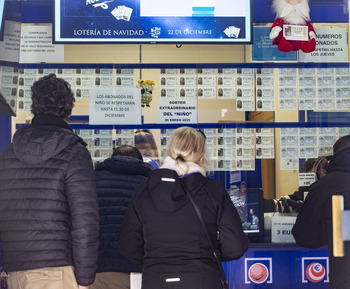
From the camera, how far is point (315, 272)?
14.7ft

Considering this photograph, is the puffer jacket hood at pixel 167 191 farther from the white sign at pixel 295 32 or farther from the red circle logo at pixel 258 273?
the white sign at pixel 295 32

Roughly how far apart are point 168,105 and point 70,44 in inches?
42.7

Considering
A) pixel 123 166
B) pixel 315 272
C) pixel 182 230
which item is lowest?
pixel 315 272

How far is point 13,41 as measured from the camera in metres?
3.72

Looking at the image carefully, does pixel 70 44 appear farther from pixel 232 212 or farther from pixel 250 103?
pixel 232 212

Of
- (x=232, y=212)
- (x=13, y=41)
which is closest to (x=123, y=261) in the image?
(x=232, y=212)

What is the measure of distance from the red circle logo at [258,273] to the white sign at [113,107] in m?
1.71

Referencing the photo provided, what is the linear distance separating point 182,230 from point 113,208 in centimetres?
78

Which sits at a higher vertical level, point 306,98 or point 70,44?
point 70,44

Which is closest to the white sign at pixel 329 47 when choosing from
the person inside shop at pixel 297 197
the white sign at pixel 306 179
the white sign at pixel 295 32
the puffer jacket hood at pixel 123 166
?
the white sign at pixel 295 32

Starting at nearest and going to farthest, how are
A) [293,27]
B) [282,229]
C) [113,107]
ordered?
[282,229] → [293,27] → [113,107]

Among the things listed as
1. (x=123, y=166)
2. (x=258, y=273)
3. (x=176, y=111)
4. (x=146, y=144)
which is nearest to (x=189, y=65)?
(x=176, y=111)

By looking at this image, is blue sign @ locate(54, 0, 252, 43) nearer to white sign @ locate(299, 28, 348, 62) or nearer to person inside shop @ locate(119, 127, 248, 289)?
white sign @ locate(299, 28, 348, 62)

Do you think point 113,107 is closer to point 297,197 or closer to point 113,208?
point 113,208
